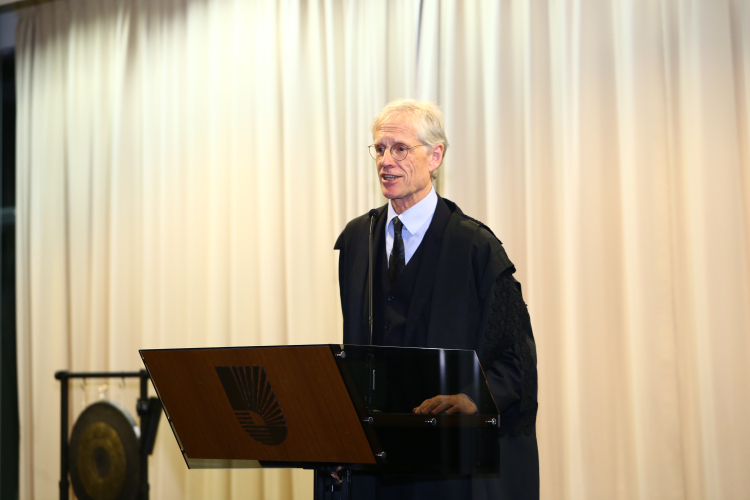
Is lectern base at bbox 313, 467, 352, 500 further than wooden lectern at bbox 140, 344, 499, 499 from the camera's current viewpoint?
Yes

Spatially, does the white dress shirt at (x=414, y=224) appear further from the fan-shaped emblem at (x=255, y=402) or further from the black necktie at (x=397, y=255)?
the fan-shaped emblem at (x=255, y=402)

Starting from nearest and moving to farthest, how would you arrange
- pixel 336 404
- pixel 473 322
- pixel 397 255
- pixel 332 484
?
pixel 336 404 < pixel 332 484 < pixel 473 322 < pixel 397 255

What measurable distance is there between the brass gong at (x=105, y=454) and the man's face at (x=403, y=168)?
2307 millimetres

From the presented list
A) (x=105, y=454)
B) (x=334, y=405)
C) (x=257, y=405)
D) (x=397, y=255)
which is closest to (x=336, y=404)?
(x=334, y=405)

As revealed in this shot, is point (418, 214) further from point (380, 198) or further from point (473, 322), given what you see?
point (380, 198)

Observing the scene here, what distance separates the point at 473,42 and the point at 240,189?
51.1 inches

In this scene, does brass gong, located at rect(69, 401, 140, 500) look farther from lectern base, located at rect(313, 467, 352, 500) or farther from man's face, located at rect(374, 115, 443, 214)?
lectern base, located at rect(313, 467, 352, 500)

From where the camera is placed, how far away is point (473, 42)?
2879 mm

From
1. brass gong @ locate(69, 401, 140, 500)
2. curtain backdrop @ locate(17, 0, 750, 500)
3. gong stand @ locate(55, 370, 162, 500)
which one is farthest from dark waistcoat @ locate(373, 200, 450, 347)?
brass gong @ locate(69, 401, 140, 500)

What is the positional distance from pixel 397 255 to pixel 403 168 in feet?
0.76

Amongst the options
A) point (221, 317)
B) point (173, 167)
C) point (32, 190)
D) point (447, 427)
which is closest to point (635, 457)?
point (447, 427)

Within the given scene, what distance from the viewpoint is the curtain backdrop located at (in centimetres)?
242

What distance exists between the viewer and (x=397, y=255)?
1.80 m

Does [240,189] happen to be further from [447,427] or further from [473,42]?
[447,427]
